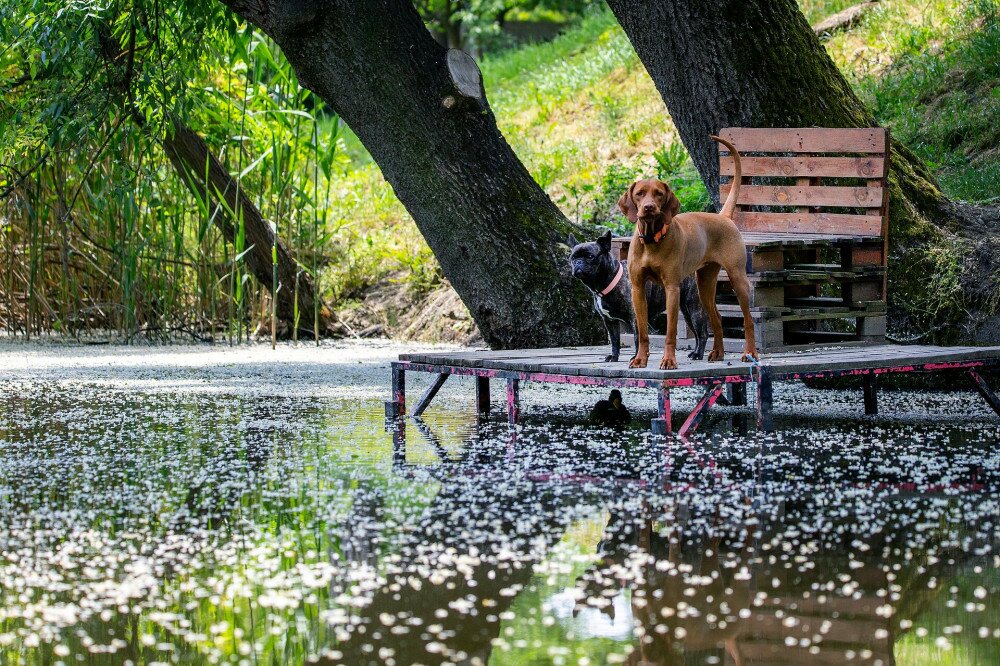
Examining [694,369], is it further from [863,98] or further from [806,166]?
[863,98]

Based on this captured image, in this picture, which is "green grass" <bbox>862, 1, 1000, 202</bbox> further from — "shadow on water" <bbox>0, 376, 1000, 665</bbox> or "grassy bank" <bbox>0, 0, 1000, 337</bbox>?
"shadow on water" <bbox>0, 376, 1000, 665</bbox>

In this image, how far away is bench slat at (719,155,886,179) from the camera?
7689 millimetres

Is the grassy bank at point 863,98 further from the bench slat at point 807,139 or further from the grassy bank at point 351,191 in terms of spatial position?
the bench slat at point 807,139

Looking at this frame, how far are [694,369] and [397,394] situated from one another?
73.4 inches

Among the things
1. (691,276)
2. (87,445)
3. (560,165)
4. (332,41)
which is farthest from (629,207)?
(560,165)

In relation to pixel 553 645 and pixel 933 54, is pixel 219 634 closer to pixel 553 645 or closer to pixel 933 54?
pixel 553 645

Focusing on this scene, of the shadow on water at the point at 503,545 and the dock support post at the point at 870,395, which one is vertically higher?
the dock support post at the point at 870,395

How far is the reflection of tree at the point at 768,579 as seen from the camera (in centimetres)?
325

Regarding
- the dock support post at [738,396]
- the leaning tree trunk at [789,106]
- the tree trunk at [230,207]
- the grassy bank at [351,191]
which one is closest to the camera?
the dock support post at [738,396]

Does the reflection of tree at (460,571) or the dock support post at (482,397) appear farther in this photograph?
the dock support post at (482,397)

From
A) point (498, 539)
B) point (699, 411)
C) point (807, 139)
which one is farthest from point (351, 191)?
point (498, 539)

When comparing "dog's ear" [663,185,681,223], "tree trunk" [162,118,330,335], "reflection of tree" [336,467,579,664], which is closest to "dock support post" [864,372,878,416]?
"dog's ear" [663,185,681,223]

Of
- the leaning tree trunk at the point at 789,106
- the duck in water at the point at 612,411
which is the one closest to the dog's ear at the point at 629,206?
the duck in water at the point at 612,411

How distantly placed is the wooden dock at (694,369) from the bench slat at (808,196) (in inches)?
32.5
